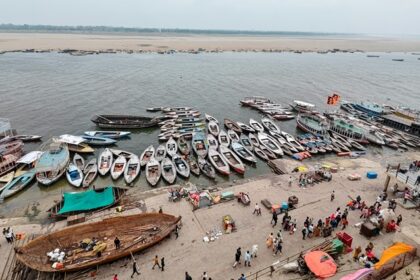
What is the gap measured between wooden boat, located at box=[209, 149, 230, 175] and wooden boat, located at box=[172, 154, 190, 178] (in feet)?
12.3

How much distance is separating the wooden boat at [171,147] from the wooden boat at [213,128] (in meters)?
7.73

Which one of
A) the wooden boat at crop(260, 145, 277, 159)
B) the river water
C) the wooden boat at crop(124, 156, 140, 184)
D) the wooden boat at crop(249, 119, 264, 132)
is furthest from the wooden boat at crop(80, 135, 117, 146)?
the wooden boat at crop(249, 119, 264, 132)

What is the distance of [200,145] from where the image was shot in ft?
143

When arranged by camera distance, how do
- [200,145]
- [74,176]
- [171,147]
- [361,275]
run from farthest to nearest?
[200,145] < [171,147] < [74,176] < [361,275]

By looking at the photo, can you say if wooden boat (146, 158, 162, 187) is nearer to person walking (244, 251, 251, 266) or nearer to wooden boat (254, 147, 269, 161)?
wooden boat (254, 147, 269, 161)

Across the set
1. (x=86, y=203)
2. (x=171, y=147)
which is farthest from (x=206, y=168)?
(x=86, y=203)

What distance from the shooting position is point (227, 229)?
80.4 ft

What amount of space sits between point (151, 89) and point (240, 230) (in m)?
62.5

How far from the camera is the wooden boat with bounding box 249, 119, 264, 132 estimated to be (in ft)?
172

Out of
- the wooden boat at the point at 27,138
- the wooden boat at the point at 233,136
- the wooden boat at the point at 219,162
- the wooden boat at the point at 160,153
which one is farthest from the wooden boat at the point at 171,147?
the wooden boat at the point at 27,138

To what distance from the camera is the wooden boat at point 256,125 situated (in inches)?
2069

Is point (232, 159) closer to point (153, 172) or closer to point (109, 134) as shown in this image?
point (153, 172)

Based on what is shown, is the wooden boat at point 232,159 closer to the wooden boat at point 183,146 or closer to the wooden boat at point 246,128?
the wooden boat at point 183,146

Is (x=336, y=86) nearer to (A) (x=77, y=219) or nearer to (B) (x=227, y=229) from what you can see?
(B) (x=227, y=229)
